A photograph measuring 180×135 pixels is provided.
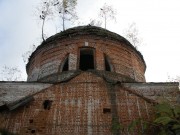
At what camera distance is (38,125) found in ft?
30.8

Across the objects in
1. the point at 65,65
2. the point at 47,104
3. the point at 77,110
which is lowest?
the point at 77,110

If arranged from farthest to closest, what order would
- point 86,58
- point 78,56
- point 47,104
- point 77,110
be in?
point 86,58, point 78,56, point 47,104, point 77,110

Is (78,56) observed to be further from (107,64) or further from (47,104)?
(47,104)

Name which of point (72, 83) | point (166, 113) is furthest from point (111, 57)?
point (166, 113)

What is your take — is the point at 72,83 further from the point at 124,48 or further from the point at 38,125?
the point at 124,48

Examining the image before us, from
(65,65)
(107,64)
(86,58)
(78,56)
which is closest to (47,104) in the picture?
(65,65)

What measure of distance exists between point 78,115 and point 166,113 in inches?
126

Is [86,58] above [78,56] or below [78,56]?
above

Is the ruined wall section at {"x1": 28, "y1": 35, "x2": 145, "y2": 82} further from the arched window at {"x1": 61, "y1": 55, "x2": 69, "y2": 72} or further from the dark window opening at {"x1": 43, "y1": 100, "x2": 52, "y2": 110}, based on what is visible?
the dark window opening at {"x1": 43, "y1": 100, "x2": 52, "y2": 110}

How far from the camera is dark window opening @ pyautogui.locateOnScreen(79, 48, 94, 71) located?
14.1 m

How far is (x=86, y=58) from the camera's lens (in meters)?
15.3

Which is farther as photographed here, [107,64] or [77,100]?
[107,64]

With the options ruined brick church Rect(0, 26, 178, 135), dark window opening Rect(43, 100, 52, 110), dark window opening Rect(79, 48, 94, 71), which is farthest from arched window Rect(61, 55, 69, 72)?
dark window opening Rect(43, 100, 52, 110)

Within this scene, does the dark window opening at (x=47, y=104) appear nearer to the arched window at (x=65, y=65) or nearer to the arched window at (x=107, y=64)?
the arched window at (x=65, y=65)
